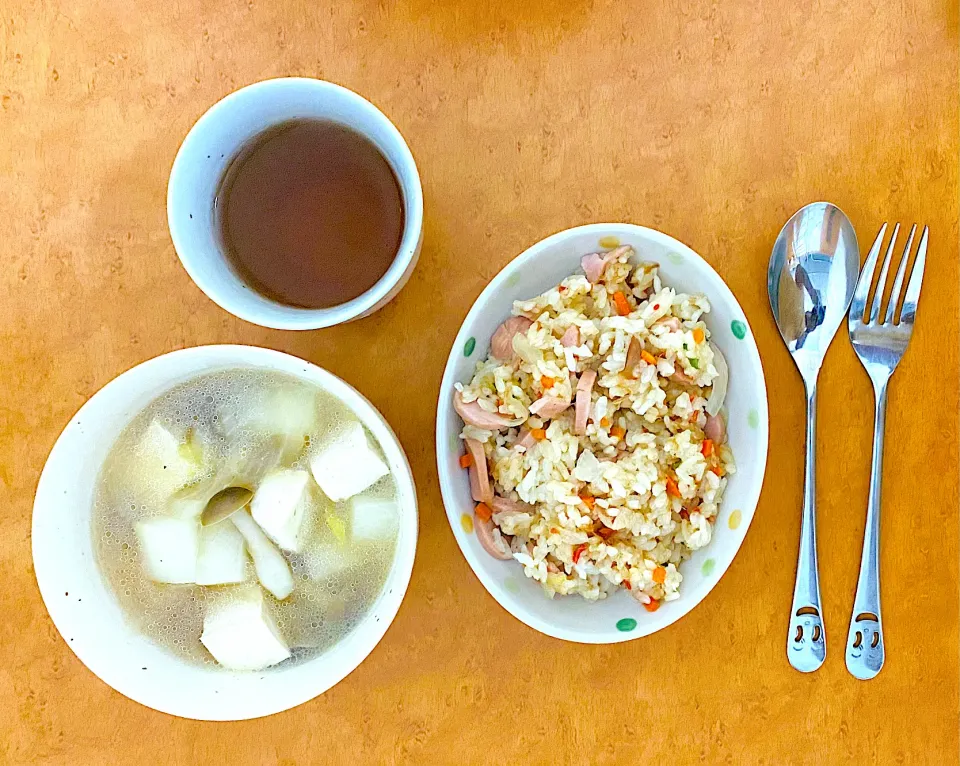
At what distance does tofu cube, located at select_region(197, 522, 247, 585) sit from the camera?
86 centimetres

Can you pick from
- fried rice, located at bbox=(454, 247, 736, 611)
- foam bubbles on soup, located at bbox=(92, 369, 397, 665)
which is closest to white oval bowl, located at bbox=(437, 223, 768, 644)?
fried rice, located at bbox=(454, 247, 736, 611)

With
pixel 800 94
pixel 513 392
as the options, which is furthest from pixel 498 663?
pixel 800 94

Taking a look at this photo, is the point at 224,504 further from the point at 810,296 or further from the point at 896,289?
the point at 896,289

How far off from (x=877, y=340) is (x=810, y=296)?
0.35 ft

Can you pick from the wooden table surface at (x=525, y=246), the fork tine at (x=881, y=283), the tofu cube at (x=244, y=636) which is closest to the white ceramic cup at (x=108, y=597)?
the tofu cube at (x=244, y=636)

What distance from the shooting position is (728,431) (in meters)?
0.94

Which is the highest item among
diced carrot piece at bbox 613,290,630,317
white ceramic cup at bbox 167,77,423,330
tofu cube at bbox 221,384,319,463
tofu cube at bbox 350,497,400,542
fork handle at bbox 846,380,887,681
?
white ceramic cup at bbox 167,77,423,330

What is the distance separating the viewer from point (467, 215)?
1.02m

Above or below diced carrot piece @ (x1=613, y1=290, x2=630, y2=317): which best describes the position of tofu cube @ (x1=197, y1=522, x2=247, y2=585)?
below

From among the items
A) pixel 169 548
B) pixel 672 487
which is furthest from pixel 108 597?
pixel 672 487

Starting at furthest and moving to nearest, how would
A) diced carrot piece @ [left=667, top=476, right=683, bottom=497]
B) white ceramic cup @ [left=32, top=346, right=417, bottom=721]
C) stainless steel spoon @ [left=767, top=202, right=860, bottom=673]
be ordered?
1. stainless steel spoon @ [left=767, top=202, right=860, bottom=673]
2. diced carrot piece @ [left=667, top=476, right=683, bottom=497]
3. white ceramic cup @ [left=32, top=346, right=417, bottom=721]

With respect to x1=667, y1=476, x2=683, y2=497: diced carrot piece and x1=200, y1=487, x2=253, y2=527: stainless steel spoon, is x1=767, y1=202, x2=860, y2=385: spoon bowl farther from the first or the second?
x1=200, y1=487, x2=253, y2=527: stainless steel spoon

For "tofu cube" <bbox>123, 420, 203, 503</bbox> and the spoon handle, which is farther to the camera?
the spoon handle

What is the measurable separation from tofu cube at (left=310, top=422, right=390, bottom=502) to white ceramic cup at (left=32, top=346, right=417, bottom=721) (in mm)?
18
